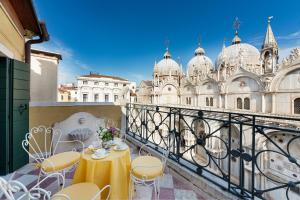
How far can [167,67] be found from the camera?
106 feet

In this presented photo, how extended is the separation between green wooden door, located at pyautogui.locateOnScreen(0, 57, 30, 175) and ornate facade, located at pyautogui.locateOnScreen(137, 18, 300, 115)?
17.5 meters

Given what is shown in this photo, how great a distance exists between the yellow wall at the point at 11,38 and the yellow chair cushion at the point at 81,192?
264 centimetres

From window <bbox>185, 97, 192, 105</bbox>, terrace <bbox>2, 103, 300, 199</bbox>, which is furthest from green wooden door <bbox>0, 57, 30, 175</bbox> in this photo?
window <bbox>185, 97, 192, 105</bbox>

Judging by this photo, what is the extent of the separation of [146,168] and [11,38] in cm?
353

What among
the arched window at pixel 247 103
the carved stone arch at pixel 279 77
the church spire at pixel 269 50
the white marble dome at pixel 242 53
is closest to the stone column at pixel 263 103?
the carved stone arch at pixel 279 77

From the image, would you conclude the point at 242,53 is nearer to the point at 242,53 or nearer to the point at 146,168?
the point at 242,53

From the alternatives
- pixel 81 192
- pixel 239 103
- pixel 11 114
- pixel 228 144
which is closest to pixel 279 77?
pixel 239 103

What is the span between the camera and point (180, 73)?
106ft

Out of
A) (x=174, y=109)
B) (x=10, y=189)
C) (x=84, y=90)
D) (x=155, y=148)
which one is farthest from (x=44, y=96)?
(x=84, y=90)

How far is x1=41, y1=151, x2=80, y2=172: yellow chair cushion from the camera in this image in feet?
6.72

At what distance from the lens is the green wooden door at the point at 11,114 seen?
266cm

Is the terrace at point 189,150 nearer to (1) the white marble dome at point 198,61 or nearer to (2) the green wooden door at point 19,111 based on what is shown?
(2) the green wooden door at point 19,111

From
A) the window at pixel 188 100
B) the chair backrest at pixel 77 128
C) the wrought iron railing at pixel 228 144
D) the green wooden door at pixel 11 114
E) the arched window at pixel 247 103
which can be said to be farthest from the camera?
the window at pixel 188 100

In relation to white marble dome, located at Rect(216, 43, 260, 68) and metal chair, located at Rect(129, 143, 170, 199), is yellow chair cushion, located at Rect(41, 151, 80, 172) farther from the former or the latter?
white marble dome, located at Rect(216, 43, 260, 68)
